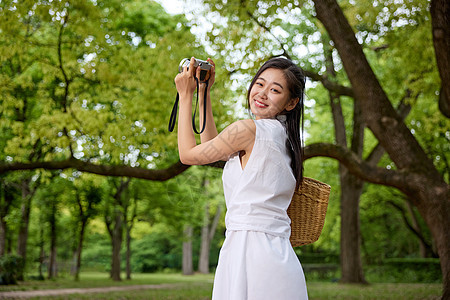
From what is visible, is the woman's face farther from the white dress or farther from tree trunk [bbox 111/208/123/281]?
tree trunk [bbox 111/208/123/281]

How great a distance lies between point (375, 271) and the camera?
2281cm

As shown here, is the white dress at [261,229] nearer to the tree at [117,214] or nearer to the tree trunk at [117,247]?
the tree at [117,214]

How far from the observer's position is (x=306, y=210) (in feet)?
8.35

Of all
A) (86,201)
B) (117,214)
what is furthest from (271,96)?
(86,201)

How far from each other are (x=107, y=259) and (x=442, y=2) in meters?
36.9

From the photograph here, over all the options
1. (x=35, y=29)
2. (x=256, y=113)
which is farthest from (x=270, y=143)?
(x=35, y=29)

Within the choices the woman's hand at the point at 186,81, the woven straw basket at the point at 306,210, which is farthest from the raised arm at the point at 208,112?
the woven straw basket at the point at 306,210

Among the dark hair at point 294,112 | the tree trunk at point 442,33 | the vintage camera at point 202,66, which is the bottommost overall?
the dark hair at point 294,112

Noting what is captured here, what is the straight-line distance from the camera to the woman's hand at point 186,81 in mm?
2279

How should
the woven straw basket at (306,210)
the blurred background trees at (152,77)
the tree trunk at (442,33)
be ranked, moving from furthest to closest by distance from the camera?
the blurred background trees at (152,77), the tree trunk at (442,33), the woven straw basket at (306,210)

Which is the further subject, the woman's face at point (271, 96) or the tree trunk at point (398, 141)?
the tree trunk at point (398, 141)

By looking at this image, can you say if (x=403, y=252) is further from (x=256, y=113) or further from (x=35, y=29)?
(x=256, y=113)

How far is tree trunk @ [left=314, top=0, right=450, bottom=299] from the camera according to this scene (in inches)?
293

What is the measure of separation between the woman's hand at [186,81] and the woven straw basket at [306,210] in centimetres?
73
